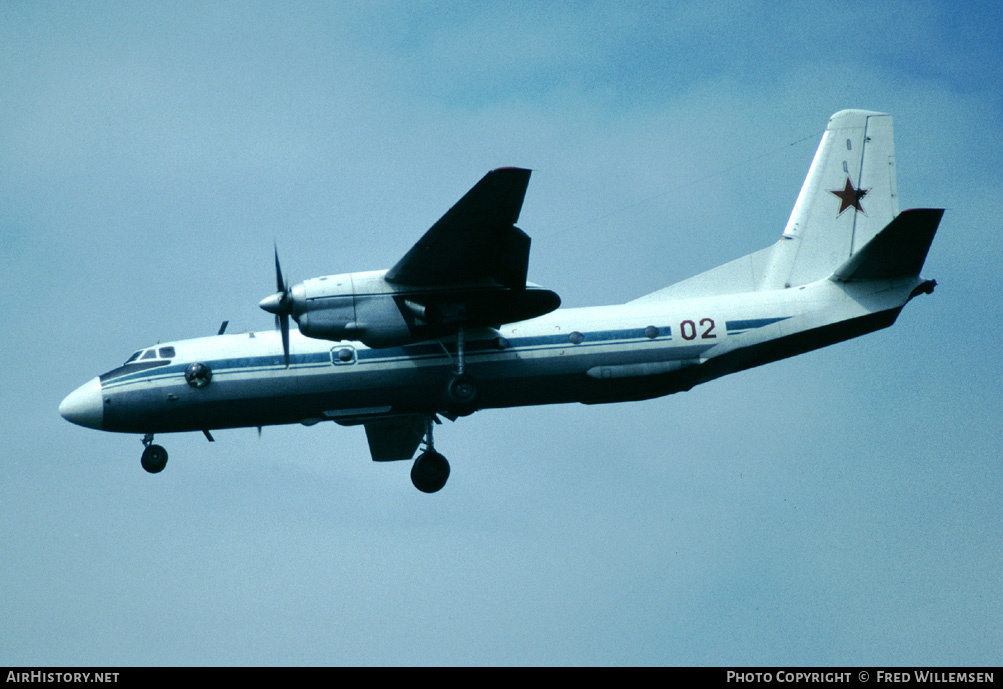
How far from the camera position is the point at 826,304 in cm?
3111

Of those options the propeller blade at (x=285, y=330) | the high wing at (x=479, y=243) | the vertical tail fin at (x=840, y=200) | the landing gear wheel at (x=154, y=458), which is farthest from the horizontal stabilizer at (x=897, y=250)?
the landing gear wheel at (x=154, y=458)

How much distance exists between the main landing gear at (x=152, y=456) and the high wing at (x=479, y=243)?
23.5 ft

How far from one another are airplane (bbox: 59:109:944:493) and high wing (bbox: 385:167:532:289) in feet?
0.17

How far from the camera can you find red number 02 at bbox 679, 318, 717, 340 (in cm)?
3078

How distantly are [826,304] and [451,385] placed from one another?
907 centimetres

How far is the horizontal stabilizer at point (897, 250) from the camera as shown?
29.2m

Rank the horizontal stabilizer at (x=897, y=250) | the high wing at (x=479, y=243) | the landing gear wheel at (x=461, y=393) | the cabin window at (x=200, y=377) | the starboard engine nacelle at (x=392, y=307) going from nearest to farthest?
the high wing at (x=479, y=243), the starboard engine nacelle at (x=392, y=307), the horizontal stabilizer at (x=897, y=250), the landing gear wheel at (x=461, y=393), the cabin window at (x=200, y=377)

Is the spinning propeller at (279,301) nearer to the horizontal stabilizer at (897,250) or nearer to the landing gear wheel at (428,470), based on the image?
the landing gear wheel at (428,470)

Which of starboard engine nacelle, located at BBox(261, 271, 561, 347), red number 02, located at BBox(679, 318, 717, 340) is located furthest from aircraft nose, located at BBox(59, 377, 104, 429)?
red number 02, located at BBox(679, 318, 717, 340)
